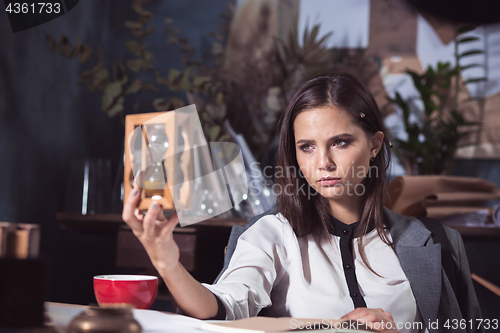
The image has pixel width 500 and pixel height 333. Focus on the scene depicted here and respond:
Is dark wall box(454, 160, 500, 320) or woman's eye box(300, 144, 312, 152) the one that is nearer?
woman's eye box(300, 144, 312, 152)

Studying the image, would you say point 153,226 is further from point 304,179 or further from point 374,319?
point 304,179

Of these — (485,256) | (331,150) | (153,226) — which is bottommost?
(485,256)

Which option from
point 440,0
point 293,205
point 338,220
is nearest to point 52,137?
point 293,205

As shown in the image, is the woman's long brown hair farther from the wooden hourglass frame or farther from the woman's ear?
the wooden hourglass frame

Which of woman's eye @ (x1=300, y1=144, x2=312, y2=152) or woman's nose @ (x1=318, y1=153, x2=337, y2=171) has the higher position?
woman's eye @ (x1=300, y1=144, x2=312, y2=152)

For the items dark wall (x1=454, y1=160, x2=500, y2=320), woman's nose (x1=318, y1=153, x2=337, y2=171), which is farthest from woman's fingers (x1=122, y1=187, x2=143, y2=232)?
dark wall (x1=454, y1=160, x2=500, y2=320)

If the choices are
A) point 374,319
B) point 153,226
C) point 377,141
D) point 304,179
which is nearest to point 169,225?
point 153,226

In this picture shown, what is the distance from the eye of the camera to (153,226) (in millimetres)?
536

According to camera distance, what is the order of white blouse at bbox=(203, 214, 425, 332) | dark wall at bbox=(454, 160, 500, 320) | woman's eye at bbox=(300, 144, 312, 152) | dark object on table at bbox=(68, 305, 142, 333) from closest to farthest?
dark object on table at bbox=(68, 305, 142, 333) → white blouse at bbox=(203, 214, 425, 332) → woman's eye at bbox=(300, 144, 312, 152) → dark wall at bbox=(454, 160, 500, 320)

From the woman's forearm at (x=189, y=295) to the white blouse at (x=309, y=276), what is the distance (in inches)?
4.7

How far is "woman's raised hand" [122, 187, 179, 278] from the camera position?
1.70 ft

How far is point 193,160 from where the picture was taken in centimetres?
67

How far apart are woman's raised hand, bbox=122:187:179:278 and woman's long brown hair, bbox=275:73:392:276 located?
0.48 m

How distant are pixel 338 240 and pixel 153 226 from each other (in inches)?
22.9
